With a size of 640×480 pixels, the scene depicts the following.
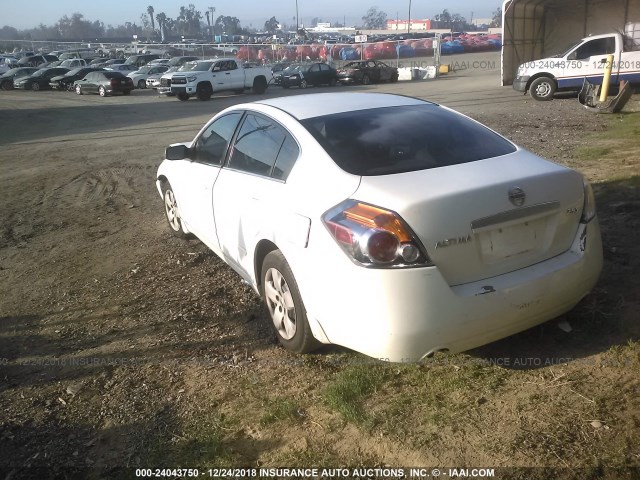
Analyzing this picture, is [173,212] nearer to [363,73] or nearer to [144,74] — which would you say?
[363,73]

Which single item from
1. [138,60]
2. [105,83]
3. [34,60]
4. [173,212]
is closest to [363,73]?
[105,83]

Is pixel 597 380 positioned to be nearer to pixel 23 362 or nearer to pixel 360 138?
pixel 360 138

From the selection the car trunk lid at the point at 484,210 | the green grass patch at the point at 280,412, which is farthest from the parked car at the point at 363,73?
the green grass patch at the point at 280,412

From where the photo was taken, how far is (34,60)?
4659 centimetres

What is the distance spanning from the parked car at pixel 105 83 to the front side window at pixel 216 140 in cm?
2812

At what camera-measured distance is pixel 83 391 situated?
3514mm

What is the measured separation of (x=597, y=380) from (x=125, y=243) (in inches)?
191

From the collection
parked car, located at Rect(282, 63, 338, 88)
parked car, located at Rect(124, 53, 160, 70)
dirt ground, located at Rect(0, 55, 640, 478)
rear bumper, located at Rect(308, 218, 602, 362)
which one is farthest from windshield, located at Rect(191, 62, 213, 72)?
rear bumper, located at Rect(308, 218, 602, 362)

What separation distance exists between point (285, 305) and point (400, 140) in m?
1.29

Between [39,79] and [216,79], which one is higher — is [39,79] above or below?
above

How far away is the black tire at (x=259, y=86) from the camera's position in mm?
29595

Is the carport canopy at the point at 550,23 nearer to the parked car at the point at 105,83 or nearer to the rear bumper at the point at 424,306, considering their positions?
the parked car at the point at 105,83

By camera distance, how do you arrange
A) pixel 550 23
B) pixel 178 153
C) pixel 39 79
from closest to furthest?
pixel 178 153 < pixel 550 23 < pixel 39 79

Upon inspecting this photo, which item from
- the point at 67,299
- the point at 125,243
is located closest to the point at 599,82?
the point at 125,243
